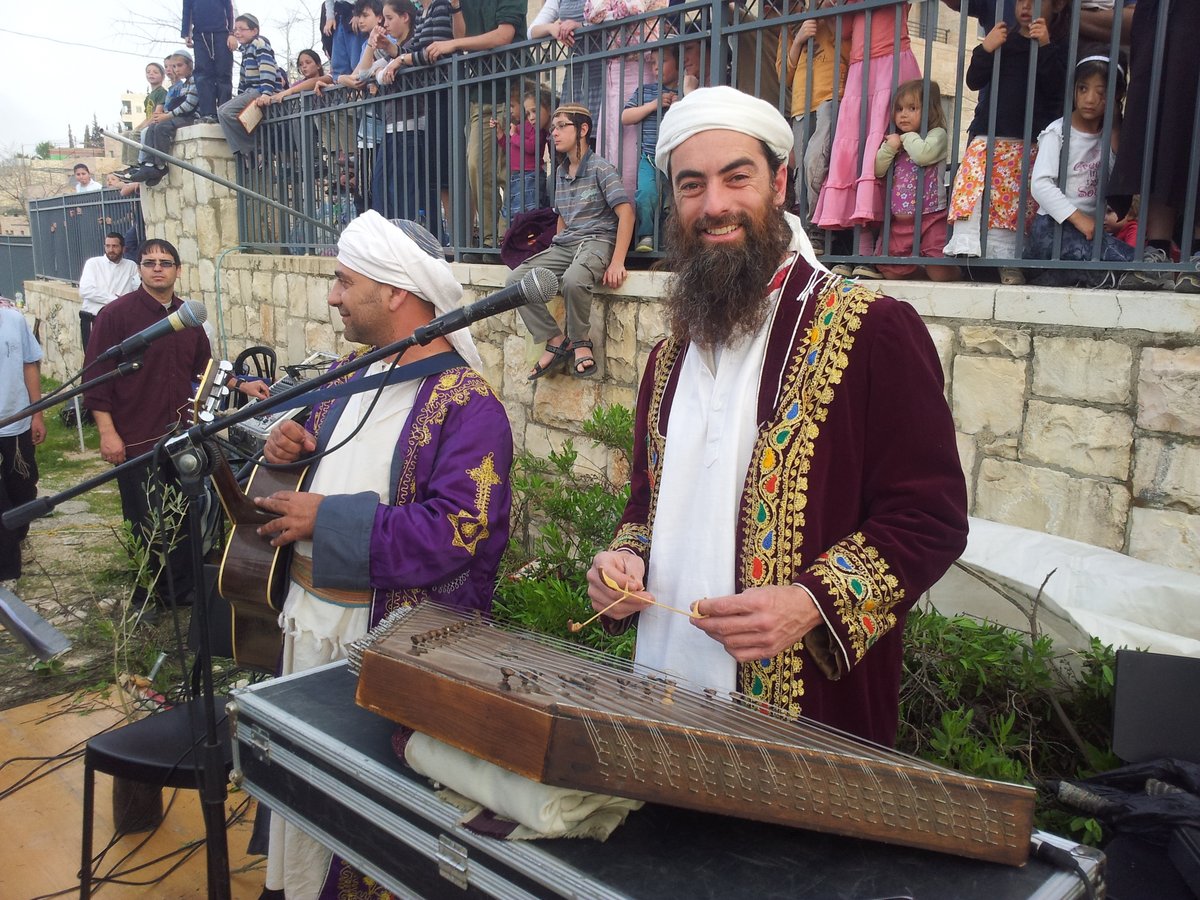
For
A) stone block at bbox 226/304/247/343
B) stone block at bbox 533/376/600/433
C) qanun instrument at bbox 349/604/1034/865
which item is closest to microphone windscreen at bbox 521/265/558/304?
qanun instrument at bbox 349/604/1034/865

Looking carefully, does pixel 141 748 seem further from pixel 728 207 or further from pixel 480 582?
pixel 728 207

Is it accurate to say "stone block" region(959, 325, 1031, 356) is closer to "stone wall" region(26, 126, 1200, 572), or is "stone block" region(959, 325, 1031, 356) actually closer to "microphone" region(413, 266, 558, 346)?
"stone wall" region(26, 126, 1200, 572)

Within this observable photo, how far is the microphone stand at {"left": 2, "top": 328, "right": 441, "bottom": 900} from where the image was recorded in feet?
6.75

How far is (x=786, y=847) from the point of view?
4.48 ft

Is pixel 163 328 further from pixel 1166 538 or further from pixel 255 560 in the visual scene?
pixel 1166 538

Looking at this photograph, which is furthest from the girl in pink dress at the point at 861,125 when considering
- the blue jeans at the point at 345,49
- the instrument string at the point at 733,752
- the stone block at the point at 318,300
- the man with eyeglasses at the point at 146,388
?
the blue jeans at the point at 345,49

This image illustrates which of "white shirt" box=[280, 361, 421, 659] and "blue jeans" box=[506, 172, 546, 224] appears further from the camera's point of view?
"blue jeans" box=[506, 172, 546, 224]

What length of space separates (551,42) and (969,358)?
3442mm

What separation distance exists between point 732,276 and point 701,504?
1.53ft

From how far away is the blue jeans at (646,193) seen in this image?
536cm

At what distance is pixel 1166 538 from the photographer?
127 inches

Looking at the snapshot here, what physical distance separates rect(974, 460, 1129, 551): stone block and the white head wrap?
2.20 metres

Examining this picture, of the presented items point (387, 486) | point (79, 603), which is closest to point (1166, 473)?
point (387, 486)

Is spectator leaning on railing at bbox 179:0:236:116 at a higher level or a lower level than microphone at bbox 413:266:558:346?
higher
